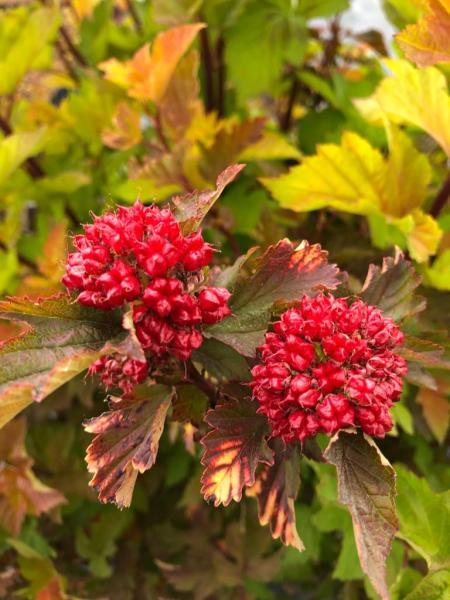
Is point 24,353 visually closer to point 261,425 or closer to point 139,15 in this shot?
point 261,425

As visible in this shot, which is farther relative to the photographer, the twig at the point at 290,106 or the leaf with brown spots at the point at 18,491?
the twig at the point at 290,106

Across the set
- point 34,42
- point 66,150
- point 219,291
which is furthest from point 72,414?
point 219,291

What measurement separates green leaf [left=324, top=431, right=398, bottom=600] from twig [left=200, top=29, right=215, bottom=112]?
2.25ft

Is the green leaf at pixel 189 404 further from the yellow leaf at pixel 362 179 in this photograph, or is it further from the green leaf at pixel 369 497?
the yellow leaf at pixel 362 179

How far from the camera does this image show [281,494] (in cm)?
46

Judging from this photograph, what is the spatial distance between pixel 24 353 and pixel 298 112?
3.10ft

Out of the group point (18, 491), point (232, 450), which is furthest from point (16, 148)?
point (232, 450)

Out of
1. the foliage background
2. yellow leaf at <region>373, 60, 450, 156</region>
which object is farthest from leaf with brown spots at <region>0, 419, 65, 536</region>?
yellow leaf at <region>373, 60, 450, 156</region>

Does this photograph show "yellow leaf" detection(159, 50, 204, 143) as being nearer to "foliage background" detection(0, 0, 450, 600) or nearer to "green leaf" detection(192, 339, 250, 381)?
"foliage background" detection(0, 0, 450, 600)

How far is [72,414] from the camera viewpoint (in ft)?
3.21

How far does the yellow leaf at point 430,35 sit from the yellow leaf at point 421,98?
11 centimetres

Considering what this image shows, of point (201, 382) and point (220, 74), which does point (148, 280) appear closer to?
point (201, 382)

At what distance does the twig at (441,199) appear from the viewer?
67cm

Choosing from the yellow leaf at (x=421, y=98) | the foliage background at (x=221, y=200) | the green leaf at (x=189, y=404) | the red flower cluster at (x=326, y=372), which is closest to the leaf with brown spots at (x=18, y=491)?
the foliage background at (x=221, y=200)
